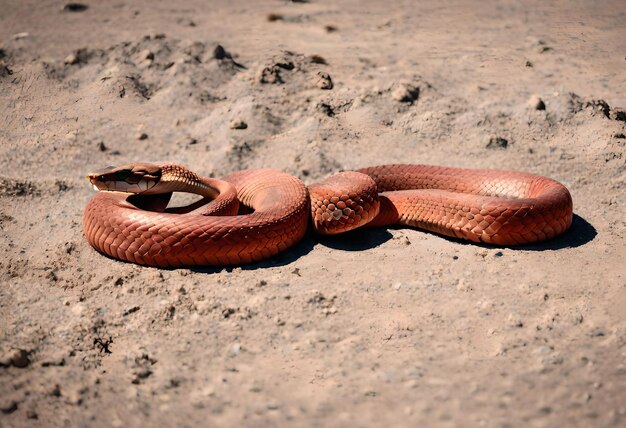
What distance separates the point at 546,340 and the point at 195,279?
2.62 meters

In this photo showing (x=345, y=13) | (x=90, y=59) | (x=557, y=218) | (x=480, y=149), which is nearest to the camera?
(x=557, y=218)

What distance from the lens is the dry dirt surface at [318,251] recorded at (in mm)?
3379

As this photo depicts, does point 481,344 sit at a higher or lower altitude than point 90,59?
lower

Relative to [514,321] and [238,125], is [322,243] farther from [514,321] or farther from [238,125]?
[238,125]

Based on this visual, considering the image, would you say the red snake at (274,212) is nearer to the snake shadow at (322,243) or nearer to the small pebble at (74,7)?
the snake shadow at (322,243)

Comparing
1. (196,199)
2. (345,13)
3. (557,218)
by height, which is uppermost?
(345,13)

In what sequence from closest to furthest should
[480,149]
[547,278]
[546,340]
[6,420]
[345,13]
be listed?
[6,420], [546,340], [547,278], [480,149], [345,13]

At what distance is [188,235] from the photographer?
4543 mm

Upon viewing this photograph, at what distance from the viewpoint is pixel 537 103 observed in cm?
733

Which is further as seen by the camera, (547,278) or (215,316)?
(547,278)

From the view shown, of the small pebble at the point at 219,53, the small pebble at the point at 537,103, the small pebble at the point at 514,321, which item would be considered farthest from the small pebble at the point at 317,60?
the small pebble at the point at 514,321

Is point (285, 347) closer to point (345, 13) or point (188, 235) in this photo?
point (188, 235)

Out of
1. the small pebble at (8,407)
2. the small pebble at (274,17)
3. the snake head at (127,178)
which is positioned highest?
the small pebble at (274,17)

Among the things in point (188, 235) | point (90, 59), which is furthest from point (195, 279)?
point (90, 59)
